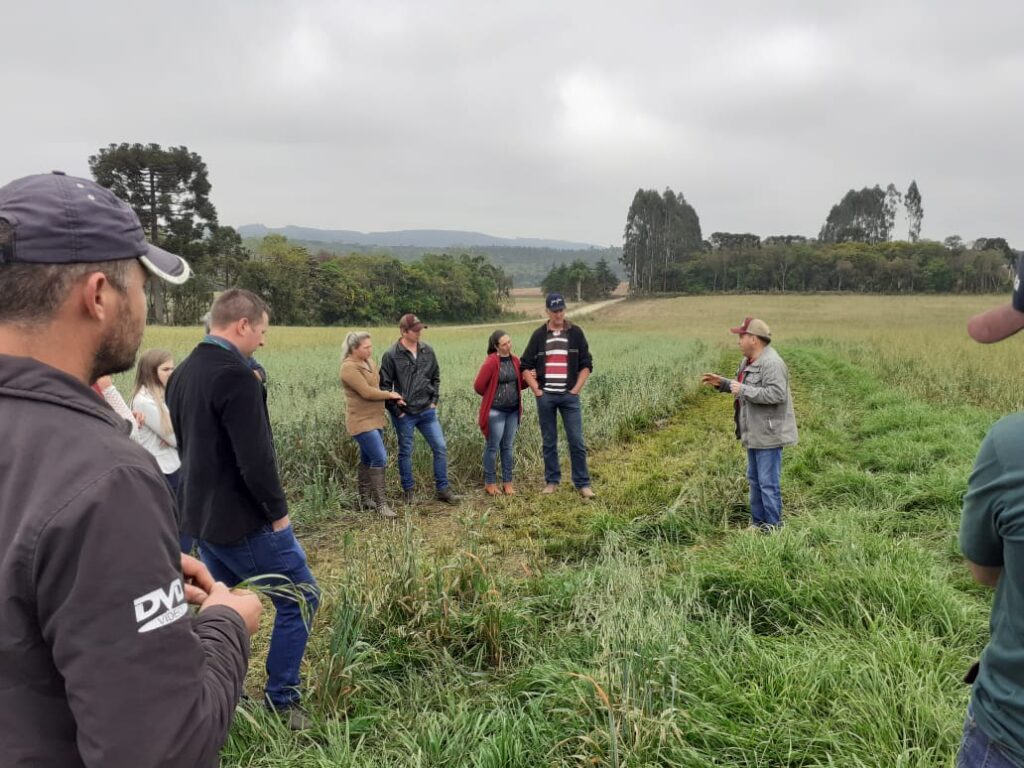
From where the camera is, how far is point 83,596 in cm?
94

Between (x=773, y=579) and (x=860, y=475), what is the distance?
3155 millimetres

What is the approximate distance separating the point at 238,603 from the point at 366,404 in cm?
459

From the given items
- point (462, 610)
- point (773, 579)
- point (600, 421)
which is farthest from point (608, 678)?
point (600, 421)

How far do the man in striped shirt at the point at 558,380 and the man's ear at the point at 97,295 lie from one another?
5.54 m

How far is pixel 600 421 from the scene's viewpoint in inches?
358

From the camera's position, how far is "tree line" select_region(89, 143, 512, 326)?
39156 mm

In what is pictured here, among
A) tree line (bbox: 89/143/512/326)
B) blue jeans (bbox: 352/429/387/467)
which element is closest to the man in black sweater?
blue jeans (bbox: 352/429/387/467)

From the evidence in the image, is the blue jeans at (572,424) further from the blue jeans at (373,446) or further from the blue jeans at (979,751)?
the blue jeans at (979,751)

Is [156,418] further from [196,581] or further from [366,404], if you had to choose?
[196,581]

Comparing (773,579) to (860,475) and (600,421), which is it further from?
(600,421)

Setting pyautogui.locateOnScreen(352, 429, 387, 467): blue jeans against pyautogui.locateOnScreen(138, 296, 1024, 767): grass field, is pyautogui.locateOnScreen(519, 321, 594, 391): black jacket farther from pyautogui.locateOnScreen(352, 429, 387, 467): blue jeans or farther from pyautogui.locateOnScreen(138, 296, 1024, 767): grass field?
pyautogui.locateOnScreen(352, 429, 387, 467): blue jeans

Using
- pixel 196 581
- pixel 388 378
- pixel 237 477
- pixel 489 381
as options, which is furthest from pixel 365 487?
pixel 196 581

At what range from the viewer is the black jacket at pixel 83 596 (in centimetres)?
95

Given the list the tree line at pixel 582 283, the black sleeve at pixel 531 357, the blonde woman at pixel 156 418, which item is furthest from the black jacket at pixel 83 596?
the tree line at pixel 582 283
